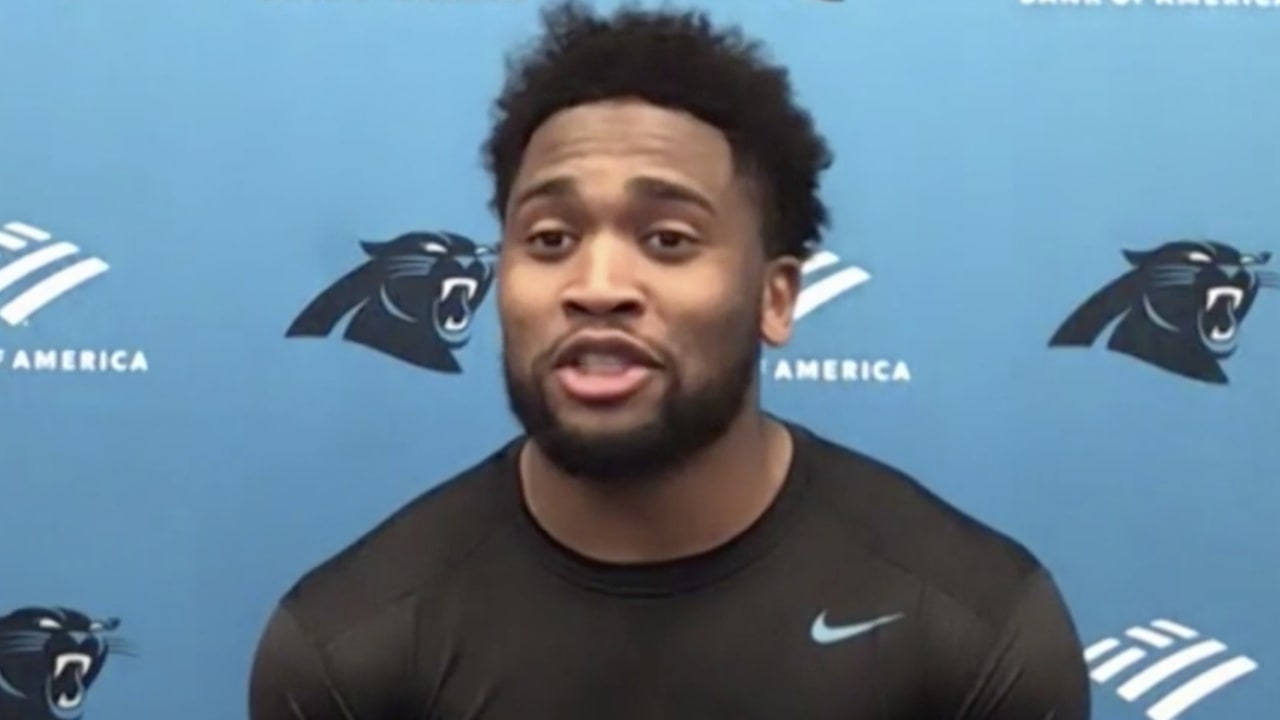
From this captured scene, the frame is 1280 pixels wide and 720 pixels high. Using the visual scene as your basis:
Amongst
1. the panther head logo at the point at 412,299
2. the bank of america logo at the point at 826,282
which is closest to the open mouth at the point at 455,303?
the panther head logo at the point at 412,299

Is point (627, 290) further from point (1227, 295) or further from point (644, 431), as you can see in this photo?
point (1227, 295)

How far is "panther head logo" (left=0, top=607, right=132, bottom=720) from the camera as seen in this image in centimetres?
138

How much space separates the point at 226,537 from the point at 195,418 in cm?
10

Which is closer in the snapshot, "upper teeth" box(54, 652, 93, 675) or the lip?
the lip

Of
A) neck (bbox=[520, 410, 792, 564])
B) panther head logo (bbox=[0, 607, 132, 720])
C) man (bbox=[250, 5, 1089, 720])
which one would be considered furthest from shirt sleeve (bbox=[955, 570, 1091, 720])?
panther head logo (bbox=[0, 607, 132, 720])

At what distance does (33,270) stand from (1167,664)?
3.20 feet

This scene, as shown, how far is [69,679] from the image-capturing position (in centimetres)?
139

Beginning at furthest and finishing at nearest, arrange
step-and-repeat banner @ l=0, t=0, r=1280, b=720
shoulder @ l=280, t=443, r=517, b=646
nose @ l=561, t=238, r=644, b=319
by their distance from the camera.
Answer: step-and-repeat banner @ l=0, t=0, r=1280, b=720, shoulder @ l=280, t=443, r=517, b=646, nose @ l=561, t=238, r=644, b=319

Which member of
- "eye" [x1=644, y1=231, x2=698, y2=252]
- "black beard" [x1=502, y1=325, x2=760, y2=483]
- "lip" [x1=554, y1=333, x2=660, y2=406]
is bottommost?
"black beard" [x1=502, y1=325, x2=760, y2=483]

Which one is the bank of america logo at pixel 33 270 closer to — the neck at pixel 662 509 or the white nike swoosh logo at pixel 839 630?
the neck at pixel 662 509

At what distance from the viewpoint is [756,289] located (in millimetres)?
965

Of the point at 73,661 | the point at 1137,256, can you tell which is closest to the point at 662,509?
the point at 1137,256

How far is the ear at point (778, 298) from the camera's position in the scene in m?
0.99

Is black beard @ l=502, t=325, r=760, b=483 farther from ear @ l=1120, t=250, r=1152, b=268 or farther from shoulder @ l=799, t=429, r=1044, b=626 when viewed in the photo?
ear @ l=1120, t=250, r=1152, b=268
